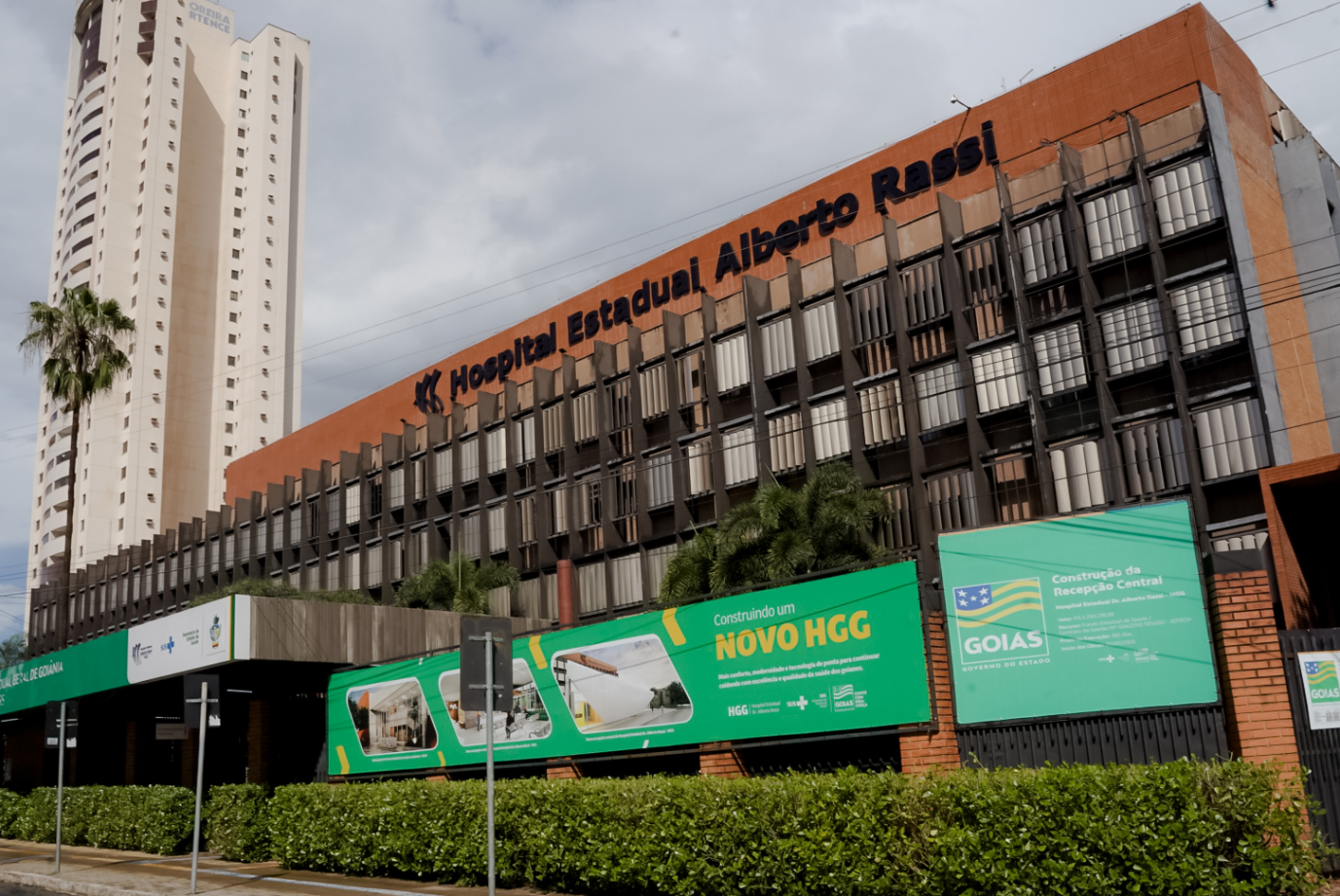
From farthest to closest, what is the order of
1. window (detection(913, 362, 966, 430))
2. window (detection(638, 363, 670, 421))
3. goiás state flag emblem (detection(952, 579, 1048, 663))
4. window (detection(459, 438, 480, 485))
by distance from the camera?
1. window (detection(459, 438, 480, 485))
2. window (detection(638, 363, 670, 421))
3. window (detection(913, 362, 966, 430))
4. goiás state flag emblem (detection(952, 579, 1048, 663))

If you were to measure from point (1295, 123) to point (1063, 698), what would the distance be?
1108 inches

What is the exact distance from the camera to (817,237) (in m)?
37.8

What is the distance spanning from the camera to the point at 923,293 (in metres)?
31.8

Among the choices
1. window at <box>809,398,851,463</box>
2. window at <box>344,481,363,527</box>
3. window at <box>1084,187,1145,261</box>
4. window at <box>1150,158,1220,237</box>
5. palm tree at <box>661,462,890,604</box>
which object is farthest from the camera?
window at <box>344,481,363,527</box>

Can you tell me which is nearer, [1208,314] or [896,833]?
[896,833]

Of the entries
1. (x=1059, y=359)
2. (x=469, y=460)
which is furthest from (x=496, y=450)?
(x=1059, y=359)

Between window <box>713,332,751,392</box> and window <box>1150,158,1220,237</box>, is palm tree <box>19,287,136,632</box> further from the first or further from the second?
window <box>1150,158,1220,237</box>

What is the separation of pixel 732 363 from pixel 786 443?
150 inches

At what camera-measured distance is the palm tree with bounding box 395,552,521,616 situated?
38531 millimetres

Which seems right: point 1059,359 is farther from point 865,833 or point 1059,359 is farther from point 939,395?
point 865,833

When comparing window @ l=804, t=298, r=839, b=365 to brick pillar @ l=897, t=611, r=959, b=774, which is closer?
brick pillar @ l=897, t=611, r=959, b=774

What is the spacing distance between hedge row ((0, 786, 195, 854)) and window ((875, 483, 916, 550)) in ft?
63.2

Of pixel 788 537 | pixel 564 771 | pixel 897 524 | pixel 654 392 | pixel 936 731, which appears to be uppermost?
pixel 654 392

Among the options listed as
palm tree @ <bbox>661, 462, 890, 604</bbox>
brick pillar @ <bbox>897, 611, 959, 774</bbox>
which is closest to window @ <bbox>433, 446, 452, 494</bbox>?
palm tree @ <bbox>661, 462, 890, 604</bbox>
